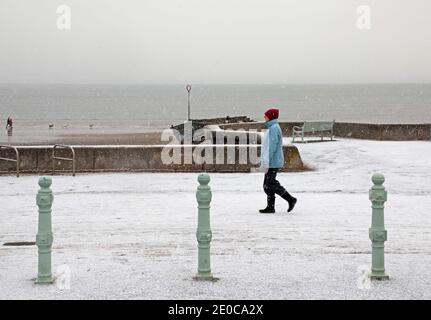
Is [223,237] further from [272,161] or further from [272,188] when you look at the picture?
[272,161]

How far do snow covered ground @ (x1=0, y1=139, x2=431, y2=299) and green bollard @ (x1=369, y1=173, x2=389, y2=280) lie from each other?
0.58 feet

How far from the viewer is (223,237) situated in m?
10.8

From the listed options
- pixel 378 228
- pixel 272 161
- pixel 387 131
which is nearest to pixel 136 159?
pixel 272 161

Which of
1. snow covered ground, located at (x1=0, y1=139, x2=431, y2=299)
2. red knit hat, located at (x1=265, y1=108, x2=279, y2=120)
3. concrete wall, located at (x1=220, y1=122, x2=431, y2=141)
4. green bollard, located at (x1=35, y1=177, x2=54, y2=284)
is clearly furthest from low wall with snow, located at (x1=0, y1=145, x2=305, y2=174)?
concrete wall, located at (x1=220, y1=122, x2=431, y2=141)

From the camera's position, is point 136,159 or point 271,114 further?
point 136,159

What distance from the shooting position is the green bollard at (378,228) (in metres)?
8.18

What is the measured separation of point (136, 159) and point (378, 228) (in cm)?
1166

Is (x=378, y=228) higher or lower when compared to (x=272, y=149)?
lower

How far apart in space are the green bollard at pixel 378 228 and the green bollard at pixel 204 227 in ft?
5.39

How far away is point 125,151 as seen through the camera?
19.3 m

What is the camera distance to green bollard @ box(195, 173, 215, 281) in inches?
318

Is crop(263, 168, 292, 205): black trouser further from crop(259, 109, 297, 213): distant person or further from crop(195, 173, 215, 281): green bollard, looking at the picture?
crop(195, 173, 215, 281): green bollard

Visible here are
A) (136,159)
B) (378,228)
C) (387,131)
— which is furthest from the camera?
(387,131)
